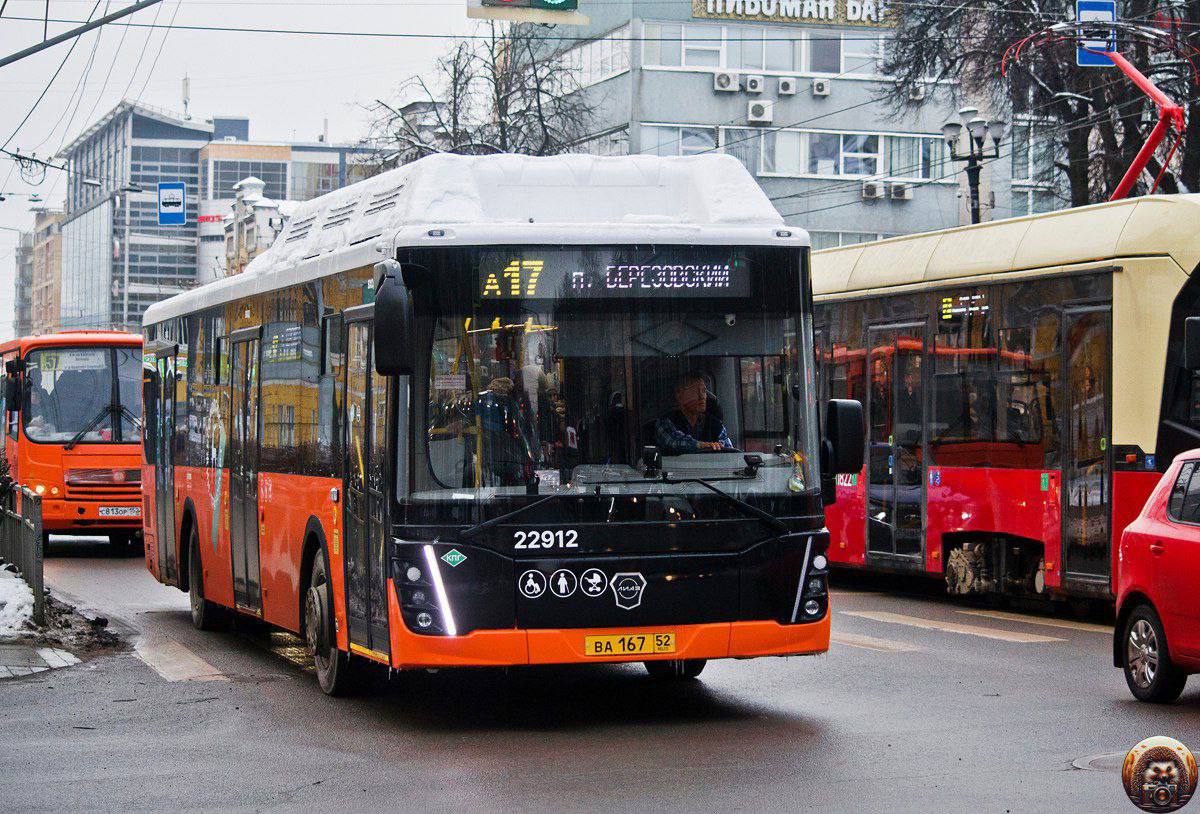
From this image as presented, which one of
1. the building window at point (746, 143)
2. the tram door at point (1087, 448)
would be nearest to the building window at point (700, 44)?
the building window at point (746, 143)

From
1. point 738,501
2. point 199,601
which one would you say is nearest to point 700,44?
point 199,601

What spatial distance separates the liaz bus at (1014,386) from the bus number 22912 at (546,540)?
7.06 meters

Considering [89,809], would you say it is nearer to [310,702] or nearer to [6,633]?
[310,702]

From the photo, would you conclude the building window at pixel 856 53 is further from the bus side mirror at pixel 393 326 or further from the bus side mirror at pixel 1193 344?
the bus side mirror at pixel 393 326

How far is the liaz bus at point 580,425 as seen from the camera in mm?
10430

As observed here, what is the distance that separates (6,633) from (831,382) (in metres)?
Result: 9.33

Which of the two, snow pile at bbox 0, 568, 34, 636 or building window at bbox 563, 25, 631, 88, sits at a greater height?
building window at bbox 563, 25, 631, 88

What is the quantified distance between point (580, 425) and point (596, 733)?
165 centimetres

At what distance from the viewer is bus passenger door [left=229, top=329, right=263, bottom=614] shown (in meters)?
14.1

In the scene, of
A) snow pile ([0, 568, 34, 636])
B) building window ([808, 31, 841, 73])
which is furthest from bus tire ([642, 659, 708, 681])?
building window ([808, 31, 841, 73])

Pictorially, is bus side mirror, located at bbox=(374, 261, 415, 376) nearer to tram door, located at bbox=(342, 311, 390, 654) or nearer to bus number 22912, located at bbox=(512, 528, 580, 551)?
tram door, located at bbox=(342, 311, 390, 654)

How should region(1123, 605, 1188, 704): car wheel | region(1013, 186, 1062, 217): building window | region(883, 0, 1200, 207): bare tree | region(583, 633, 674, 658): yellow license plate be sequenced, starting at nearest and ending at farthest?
region(583, 633, 674, 658): yellow license plate → region(1123, 605, 1188, 704): car wheel → region(883, 0, 1200, 207): bare tree → region(1013, 186, 1062, 217): building window

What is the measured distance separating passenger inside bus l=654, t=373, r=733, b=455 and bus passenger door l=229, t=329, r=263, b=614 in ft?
14.4

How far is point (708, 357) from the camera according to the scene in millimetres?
10711
